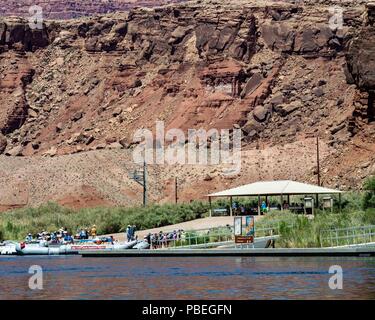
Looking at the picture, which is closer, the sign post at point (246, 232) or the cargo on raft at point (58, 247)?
the sign post at point (246, 232)

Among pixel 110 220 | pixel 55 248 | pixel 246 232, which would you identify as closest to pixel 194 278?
pixel 246 232

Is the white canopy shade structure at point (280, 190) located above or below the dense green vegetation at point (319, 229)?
above

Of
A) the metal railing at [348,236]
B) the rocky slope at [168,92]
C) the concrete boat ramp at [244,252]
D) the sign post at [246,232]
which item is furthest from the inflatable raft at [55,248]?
the rocky slope at [168,92]

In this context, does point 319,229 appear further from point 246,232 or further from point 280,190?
point 280,190

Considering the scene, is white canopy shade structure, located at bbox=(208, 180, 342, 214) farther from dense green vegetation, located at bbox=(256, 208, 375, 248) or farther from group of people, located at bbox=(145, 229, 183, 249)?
group of people, located at bbox=(145, 229, 183, 249)

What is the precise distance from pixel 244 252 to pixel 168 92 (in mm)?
76973

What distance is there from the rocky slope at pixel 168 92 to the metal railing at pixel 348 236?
38529mm

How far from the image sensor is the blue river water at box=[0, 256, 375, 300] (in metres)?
37.2

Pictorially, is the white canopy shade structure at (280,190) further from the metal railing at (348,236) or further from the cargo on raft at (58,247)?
the metal railing at (348,236)

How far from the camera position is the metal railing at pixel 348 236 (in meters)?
51.9

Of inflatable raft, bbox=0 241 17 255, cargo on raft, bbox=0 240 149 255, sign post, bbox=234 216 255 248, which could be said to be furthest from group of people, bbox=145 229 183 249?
inflatable raft, bbox=0 241 17 255

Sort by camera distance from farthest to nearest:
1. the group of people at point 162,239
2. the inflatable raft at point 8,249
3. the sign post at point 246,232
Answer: the inflatable raft at point 8,249
the group of people at point 162,239
the sign post at point 246,232

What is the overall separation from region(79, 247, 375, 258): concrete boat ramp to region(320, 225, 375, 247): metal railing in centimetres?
199

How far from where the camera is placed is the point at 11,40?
147875mm
